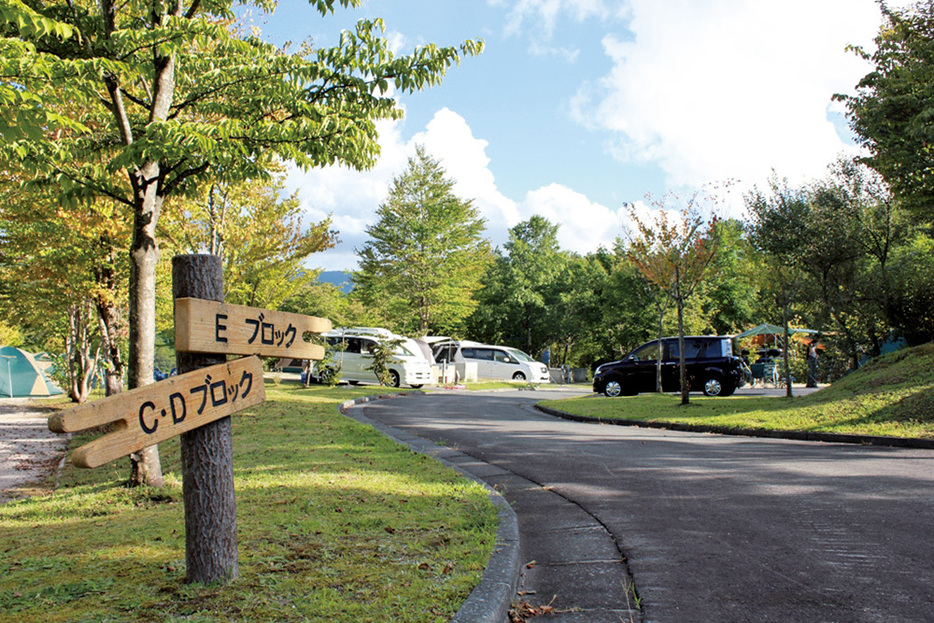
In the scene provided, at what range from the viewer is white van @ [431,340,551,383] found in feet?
103

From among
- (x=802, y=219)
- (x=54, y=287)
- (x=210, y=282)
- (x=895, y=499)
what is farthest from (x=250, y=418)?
(x=802, y=219)

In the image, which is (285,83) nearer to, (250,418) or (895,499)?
(895,499)

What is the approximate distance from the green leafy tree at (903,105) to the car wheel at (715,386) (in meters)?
6.49

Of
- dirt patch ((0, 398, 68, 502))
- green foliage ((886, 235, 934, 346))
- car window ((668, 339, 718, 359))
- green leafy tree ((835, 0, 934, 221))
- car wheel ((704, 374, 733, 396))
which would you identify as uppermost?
green leafy tree ((835, 0, 934, 221))

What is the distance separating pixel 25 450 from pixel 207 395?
1142 centimetres

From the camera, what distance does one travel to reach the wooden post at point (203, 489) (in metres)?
3.45

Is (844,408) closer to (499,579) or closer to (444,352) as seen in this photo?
(499,579)

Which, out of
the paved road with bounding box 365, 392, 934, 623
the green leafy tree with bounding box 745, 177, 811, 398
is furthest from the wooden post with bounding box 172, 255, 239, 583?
the green leafy tree with bounding box 745, 177, 811, 398

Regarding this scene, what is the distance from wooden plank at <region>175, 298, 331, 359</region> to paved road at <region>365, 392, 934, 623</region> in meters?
2.06

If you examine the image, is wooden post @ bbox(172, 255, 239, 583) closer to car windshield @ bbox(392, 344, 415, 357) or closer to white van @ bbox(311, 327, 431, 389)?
white van @ bbox(311, 327, 431, 389)

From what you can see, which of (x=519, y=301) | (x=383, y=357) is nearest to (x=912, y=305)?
(x=383, y=357)

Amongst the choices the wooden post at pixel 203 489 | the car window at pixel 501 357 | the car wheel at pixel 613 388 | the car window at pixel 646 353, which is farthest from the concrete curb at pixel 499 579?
the car window at pixel 501 357

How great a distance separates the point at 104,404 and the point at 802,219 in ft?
60.1

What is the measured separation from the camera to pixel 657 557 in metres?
4.25
